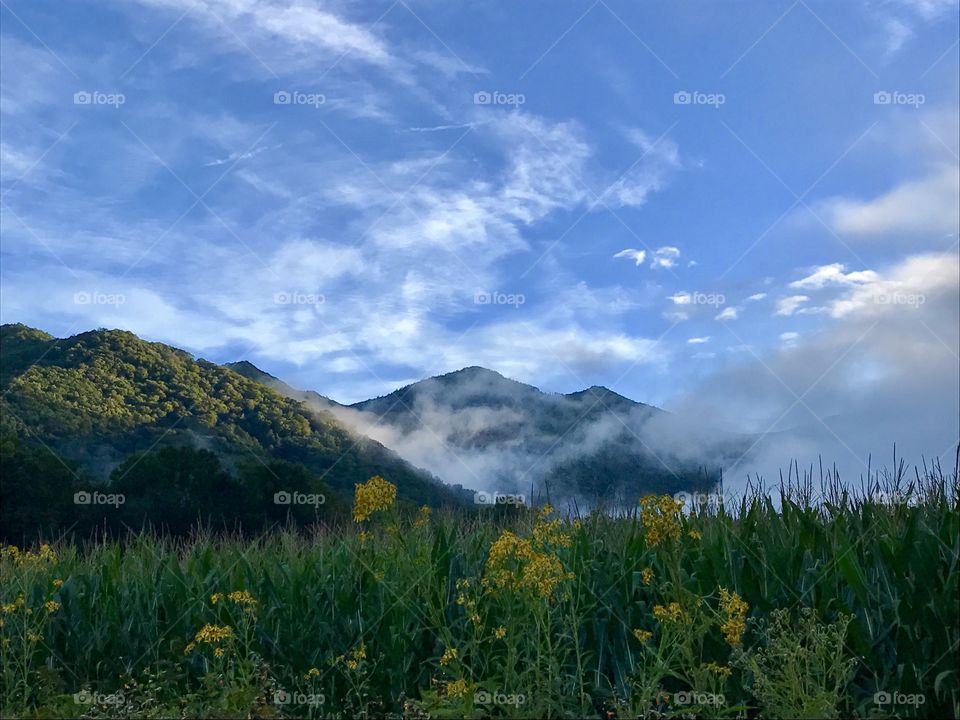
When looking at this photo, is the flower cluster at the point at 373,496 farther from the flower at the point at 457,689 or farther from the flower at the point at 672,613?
the flower at the point at 672,613

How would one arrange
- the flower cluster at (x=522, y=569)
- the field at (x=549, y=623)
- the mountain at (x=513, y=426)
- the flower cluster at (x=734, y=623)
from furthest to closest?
the mountain at (x=513, y=426) < the field at (x=549, y=623) < the flower cluster at (x=522, y=569) < the flower cluster at (x=734, y=623)

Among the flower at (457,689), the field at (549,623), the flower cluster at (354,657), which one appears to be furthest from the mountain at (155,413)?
the flower at (457,689)

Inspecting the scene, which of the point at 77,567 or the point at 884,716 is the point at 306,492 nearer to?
the point at 77,567

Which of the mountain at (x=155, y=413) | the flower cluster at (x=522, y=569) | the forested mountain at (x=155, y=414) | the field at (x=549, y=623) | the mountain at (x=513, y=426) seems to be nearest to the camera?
the flower cluster at (x=522, y=569)

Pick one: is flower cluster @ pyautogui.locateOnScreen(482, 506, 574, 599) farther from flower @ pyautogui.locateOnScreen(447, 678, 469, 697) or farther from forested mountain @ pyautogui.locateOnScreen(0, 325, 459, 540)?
forested mountain @ pyautogui.locateOnScreen(0, 325, 459, 540)

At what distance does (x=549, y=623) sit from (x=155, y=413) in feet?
228

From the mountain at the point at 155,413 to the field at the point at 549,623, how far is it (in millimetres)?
45078

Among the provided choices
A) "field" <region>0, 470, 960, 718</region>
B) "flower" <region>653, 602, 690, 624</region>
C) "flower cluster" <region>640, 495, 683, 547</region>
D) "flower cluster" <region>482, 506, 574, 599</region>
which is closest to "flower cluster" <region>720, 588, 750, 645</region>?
"field" <region>0, 470, 960, 718</region>

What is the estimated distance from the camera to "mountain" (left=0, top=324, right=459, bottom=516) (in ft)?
205

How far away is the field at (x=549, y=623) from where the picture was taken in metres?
6.32

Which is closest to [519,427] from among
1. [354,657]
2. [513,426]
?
[513,426]

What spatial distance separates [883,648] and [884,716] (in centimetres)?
73

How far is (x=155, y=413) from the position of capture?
2778 inches

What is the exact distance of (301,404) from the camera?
75625 mm
